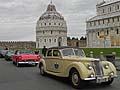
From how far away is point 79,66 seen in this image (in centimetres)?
1181

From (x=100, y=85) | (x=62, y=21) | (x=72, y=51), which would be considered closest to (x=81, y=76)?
(x=100, y=85)

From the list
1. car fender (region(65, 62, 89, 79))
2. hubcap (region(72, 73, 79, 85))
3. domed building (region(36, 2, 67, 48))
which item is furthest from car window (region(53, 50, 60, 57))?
domed building (region(36, 2, 67, 48))

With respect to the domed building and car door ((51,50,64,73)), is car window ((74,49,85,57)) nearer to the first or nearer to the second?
car door ((51,50,64,73))

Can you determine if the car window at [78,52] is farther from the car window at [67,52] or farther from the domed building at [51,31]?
the domed building at [51,31]

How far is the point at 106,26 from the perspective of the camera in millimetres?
90688

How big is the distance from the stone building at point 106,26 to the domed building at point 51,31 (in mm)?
39998

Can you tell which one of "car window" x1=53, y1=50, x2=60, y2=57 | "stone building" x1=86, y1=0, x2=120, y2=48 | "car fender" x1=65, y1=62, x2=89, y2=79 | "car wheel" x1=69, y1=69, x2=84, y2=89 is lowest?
"car wheel" x1=69, y1=69, x2=84, y2=89

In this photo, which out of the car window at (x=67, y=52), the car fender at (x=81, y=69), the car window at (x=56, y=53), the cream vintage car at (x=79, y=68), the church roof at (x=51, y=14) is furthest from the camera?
the church roof at (x=51, y=14)

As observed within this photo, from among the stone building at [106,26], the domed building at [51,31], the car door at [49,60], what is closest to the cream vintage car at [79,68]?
the car door at [49,60]

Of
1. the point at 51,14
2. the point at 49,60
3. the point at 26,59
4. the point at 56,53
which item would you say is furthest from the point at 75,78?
the point at 51,14

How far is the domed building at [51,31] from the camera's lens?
484 feet

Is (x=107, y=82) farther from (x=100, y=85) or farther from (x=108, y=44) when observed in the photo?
(x=108, y=44)

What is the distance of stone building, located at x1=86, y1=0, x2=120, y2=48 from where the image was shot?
8422 cm

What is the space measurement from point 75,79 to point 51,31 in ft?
455
